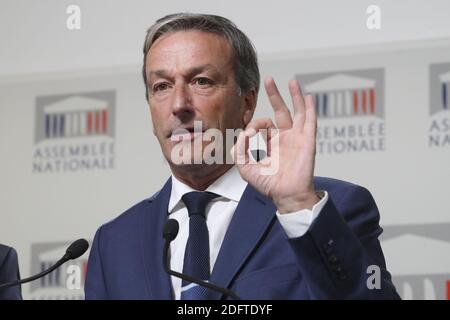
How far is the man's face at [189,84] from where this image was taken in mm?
2154

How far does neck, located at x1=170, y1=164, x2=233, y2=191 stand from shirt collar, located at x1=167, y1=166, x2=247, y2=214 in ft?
0.04

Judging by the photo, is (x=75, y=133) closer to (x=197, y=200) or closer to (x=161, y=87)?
(x=161, y=87)

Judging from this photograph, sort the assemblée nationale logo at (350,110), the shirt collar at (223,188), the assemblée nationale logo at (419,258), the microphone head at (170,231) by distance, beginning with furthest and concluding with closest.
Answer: the assemblée nationale logo at (350,110), the assemblée nationale logo at (419,258), the shirt collar at (223,188), the microphone head at (170,231)

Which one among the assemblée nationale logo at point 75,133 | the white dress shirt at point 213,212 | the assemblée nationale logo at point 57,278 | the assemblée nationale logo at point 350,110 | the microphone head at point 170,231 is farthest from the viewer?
the assemblée nationale logo at point 75,133

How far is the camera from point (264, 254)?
78.2 inches

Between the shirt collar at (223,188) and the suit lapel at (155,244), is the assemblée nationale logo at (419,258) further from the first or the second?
the suit lapel at (155,244)

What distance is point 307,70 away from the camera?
2.78 m

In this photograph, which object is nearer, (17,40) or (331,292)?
(331,292)

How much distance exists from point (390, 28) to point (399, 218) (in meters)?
0.58

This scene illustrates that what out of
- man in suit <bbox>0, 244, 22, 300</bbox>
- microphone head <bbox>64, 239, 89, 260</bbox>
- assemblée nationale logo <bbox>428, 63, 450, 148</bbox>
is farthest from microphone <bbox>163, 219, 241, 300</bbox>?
→ assemblée nationale logo <bbox>428, 63, 450, 148</bbox>

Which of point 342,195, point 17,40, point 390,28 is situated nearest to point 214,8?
point 390,28

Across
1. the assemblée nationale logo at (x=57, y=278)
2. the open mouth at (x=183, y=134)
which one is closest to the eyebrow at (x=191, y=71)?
the open mouth at (x=183, y=134)

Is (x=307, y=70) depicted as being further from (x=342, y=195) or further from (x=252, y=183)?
(x=252, y=183)

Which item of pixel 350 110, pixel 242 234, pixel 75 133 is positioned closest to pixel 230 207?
pixel 242 234
